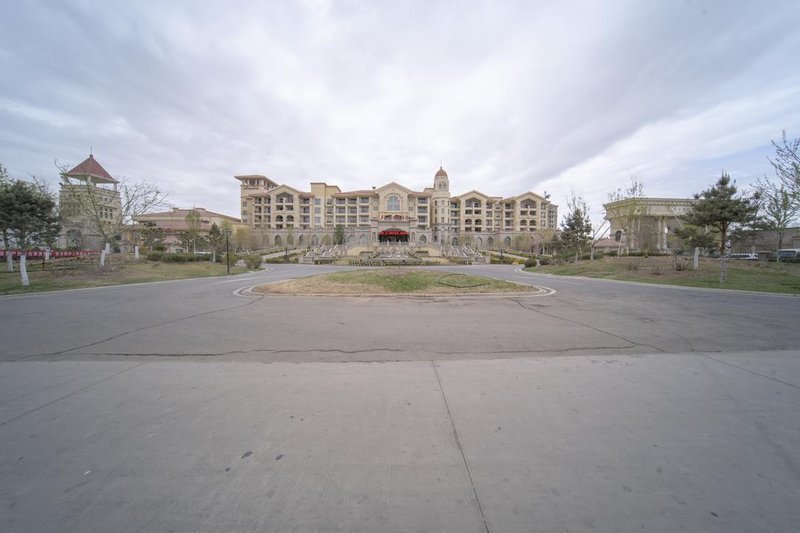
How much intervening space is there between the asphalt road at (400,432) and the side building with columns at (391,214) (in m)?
70.9

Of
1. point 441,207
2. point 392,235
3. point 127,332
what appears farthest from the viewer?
point 441,207

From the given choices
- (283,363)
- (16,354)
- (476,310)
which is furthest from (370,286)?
(16,354)

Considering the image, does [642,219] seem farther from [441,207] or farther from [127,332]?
[127,332]

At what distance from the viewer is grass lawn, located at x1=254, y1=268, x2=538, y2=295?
13.8 metres

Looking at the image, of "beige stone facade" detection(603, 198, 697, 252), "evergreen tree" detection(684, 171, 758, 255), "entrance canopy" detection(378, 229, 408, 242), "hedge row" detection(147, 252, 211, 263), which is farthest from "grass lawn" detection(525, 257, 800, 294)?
"entrance canopy" detection(378, 229, 408, 242)

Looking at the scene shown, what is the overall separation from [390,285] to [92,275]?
2310 centimetres

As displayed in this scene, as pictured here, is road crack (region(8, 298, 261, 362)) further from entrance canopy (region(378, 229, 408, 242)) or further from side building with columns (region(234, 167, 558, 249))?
side building with columns (region(234, 167, 558, 249))

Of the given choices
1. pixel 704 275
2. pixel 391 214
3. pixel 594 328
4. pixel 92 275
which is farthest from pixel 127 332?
pixel 391 214

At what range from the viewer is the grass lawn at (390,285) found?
45.4 ft

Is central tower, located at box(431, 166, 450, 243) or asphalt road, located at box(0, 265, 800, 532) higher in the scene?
central tower, located at box(431, 166, 450, 243)

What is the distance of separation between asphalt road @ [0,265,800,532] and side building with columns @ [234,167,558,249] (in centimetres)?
7089

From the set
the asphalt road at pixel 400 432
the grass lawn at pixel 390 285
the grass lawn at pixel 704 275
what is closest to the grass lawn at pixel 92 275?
the grass lawn at pixel 390 285

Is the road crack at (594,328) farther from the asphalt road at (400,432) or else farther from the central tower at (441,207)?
the central tower at (441,207)

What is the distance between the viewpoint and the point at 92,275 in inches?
867
